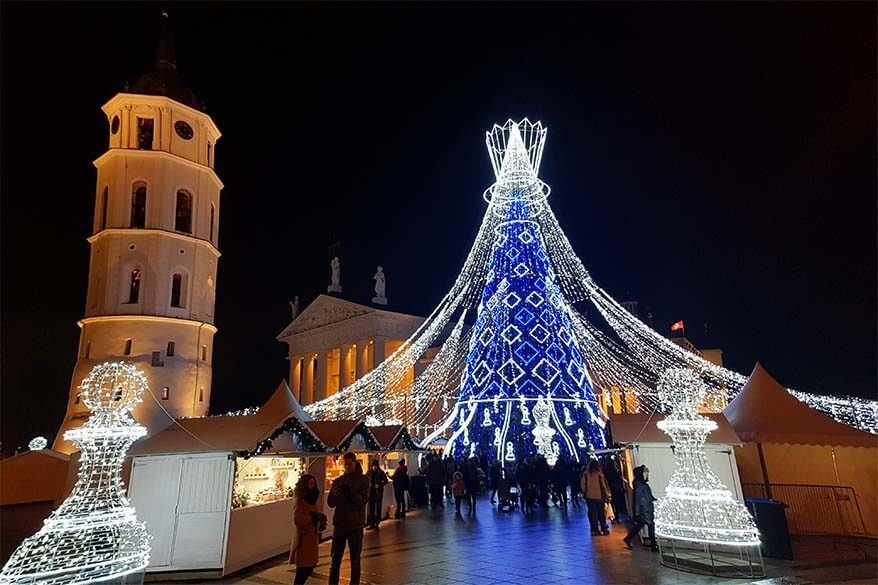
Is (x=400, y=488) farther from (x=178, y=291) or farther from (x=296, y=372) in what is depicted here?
(x=296, y=372)

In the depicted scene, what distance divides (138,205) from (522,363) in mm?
22240

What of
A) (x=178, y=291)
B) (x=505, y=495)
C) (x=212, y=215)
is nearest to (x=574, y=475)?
(x=505, y=495)

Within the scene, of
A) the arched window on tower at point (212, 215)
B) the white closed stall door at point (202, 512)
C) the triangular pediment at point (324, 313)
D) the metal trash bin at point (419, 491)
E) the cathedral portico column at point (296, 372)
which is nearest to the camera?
the white closed stall door at point (202, 512)

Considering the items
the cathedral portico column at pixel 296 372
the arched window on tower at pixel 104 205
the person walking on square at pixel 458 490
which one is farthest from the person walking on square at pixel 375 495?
the cathedral portico column at pixel 296 372

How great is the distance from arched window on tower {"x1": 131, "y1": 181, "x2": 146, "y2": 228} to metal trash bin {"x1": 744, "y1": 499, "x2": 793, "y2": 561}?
2832cm

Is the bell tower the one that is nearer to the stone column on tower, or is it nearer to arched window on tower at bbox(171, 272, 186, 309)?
arched window on tower at bbox(171, 272, 186, 309)

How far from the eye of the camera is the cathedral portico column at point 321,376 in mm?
49156

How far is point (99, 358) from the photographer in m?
26.0

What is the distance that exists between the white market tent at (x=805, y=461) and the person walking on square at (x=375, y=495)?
8184mm

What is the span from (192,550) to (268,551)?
1620 mm

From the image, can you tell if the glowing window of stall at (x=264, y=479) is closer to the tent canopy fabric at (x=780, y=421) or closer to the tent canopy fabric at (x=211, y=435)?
the tent canopy fabric at (x=211, y=435)

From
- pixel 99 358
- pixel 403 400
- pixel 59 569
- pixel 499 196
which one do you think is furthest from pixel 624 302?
pixel 59 569

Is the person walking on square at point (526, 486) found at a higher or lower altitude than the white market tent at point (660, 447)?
lower

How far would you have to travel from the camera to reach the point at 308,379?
5225cm
